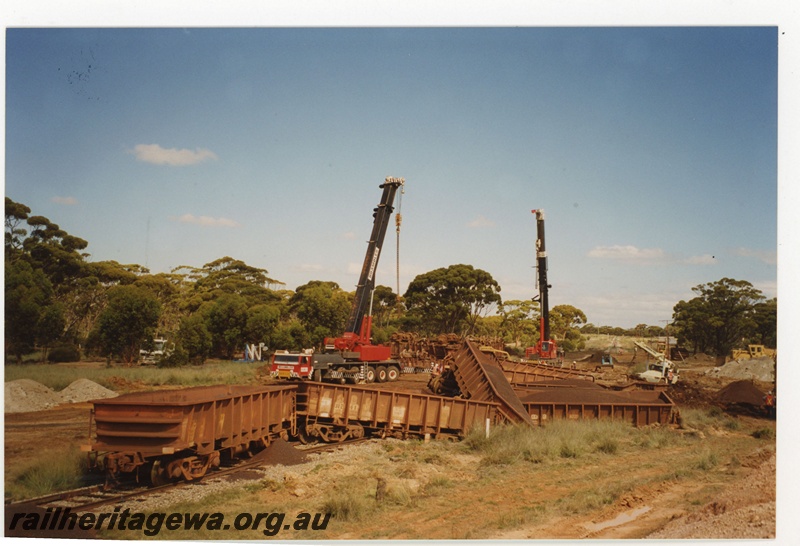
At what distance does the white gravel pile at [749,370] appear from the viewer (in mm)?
37031

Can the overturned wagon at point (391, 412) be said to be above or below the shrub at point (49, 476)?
above

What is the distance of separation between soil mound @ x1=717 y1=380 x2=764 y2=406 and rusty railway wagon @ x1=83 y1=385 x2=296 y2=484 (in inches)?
858

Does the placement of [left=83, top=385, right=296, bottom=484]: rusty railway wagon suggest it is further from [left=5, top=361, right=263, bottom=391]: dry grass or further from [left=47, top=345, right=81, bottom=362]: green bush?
[left=47, top=345, right=81, bottom=362]: green bush

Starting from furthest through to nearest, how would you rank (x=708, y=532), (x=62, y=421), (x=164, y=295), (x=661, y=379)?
(x=164, y=295) < (x=661, y=379) < (x=62, y=421) < (x=708, y=532)

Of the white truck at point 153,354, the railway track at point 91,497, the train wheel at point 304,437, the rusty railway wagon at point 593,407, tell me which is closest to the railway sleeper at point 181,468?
the railway track at point 91,497

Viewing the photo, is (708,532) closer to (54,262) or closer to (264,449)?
(264,449)

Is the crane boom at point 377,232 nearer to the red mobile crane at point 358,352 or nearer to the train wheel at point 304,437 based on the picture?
the red mobile crane at point 358,352

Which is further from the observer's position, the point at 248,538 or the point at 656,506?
the point at 656,506

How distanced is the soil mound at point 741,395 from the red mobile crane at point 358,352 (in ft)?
54.3

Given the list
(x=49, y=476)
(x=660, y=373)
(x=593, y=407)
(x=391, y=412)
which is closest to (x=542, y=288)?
(x=660, y=373)

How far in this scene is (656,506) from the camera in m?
11.7

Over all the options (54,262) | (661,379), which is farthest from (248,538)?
(54,262)

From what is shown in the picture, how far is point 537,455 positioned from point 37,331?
25.5 m

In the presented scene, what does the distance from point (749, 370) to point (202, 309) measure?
3921cm
